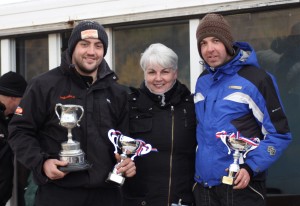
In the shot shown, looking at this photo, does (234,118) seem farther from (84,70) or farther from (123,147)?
(84,70)

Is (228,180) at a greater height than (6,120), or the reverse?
(6,120)

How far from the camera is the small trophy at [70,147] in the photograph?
2279mm

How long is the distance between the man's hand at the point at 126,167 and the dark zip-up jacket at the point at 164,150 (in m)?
0.18

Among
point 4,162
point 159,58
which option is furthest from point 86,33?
point 4,162

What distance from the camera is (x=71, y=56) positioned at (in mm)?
2551

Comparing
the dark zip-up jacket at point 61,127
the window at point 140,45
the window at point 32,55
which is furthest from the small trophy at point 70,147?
the window at point 32,55

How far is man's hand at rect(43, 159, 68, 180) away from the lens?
2270mm

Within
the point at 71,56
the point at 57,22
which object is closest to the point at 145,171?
the point at 71,56

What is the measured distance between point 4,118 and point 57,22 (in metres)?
0.80

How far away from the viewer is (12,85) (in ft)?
11.3

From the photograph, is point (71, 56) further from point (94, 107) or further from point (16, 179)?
point (16, 179)

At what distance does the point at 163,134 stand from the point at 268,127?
23.6 inches

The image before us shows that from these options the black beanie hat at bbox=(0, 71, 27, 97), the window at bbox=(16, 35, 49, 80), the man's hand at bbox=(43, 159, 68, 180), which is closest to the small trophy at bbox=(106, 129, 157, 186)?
the man's hand at bbox=(43, 159, 68, 180)

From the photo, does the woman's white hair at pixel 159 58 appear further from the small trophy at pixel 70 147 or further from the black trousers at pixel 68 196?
the black trousers at pixel 68 196
